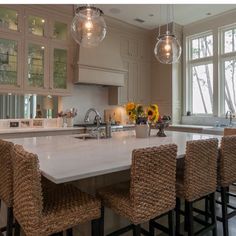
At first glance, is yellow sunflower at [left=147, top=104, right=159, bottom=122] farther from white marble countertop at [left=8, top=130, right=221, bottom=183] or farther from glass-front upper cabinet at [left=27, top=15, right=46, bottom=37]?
glass-front upper cabinet at [left=27, top=15, right=46, bottom=37]

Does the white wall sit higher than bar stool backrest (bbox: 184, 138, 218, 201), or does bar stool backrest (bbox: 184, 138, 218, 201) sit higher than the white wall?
the white wall

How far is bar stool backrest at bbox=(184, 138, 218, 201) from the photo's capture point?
176cm

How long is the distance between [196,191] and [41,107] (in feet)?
11.8

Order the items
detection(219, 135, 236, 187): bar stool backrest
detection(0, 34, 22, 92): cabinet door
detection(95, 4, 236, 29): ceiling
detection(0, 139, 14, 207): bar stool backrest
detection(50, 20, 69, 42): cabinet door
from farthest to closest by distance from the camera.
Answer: detection(95, 4, 236, 29): ceiling < detection(50, 20, 69, 42): cabinet door < detection(0, 34, 22, 92): cabinet door < detection(219, 135, 236, 187): bar stool backrest < detection(0, 139, 14, 207): bar stool backrest

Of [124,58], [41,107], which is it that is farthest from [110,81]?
[41,107]

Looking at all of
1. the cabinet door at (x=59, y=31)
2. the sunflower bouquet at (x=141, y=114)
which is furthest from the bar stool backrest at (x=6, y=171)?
the cabinet door at (x=59, y=31)

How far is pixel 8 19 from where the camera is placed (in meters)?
4.02

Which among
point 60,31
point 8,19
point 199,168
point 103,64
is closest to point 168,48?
point 103,64

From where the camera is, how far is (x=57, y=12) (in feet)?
14.6

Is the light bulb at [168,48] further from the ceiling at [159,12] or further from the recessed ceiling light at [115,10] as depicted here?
the recessed ceiling light at [115,10]

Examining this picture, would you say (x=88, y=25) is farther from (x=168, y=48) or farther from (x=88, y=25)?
(x=168, y=48)

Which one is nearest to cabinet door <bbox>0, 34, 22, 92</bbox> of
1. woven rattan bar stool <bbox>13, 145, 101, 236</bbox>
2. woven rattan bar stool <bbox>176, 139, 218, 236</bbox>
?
woven rattan bar stool <bbox>13, 145, 101, 236</bbox>

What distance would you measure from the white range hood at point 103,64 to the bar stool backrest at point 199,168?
319 centimetres

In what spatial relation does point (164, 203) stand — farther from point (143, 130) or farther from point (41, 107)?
point (41, 107)
